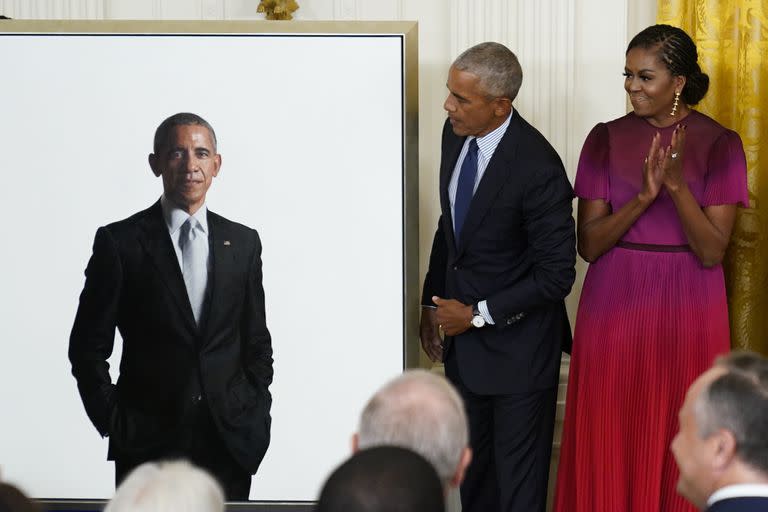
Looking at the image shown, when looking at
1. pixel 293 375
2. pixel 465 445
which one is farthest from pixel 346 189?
pixel 465 445

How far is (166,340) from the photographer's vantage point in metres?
3.94

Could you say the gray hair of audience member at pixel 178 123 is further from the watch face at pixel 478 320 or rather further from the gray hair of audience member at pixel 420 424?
the gray hair of audience member at pixel 420 424

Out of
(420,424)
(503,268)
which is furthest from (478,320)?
(420,424)

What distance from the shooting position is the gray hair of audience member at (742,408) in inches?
84.9

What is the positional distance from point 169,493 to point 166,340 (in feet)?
7.26

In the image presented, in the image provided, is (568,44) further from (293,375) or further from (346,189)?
(293,375)

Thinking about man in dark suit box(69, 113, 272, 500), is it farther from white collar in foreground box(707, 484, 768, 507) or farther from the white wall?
white collar in foreground box(707, 484, 768, 507)

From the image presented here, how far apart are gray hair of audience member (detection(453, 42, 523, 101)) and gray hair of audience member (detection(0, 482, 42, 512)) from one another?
2.33 m

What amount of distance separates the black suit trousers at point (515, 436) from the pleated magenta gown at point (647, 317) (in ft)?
0.54

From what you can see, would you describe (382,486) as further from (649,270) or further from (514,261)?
(649,270)

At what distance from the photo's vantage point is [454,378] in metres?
3.93

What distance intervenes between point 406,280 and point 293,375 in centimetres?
50

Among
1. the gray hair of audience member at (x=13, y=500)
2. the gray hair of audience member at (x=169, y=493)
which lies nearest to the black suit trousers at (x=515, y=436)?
the gray hair of audience member at (x=169, y=493)

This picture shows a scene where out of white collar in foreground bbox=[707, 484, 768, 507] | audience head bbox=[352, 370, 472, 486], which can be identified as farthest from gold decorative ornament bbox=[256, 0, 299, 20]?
white collar in foreground bbox=[707, 484, 768, 507]
